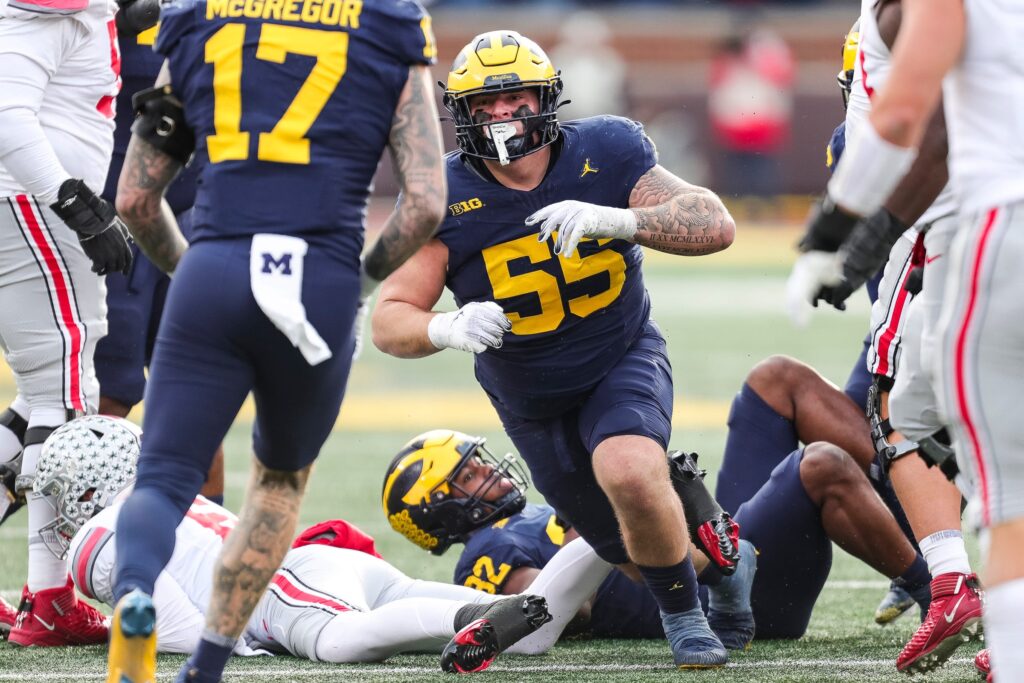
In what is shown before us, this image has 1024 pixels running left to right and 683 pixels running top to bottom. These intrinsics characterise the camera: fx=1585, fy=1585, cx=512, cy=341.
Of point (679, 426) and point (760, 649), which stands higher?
point (760, 649)

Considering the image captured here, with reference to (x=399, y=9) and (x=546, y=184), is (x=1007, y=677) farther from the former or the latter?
(x=546, y=184)

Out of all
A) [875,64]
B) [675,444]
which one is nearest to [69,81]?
[875,64]

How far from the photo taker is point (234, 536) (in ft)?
11.1

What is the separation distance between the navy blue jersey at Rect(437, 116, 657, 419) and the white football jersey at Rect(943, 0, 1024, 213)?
5.50 ft

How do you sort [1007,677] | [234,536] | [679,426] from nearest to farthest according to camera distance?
1. [1007,677]
2. [234,536]
3. [679,426]

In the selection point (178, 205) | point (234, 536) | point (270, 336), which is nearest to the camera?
point (270, 336)

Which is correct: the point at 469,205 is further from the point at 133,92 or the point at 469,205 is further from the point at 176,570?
the point at 133,92

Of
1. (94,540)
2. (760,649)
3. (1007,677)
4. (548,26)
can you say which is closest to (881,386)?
(760,649)

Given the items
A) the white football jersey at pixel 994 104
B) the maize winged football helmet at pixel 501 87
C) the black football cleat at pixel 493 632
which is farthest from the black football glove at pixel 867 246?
the maize winged football helmet at pixel 501 87

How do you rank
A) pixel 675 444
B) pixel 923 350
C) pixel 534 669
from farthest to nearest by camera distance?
pixel 675 444
pixel 534 669
pixel 923 350

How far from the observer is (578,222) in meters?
3.87

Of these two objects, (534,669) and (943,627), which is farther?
(534,669)

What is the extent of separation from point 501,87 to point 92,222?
120cm

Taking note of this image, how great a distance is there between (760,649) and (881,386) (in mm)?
810
